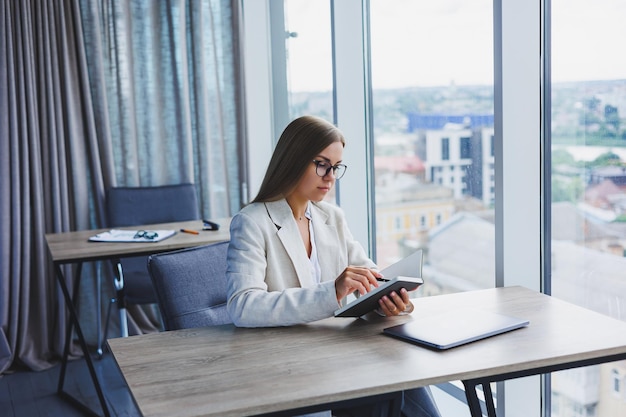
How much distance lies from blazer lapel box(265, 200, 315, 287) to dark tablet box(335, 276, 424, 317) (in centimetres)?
24

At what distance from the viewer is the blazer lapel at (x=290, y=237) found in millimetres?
2090

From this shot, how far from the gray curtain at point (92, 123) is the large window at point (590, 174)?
2464mm

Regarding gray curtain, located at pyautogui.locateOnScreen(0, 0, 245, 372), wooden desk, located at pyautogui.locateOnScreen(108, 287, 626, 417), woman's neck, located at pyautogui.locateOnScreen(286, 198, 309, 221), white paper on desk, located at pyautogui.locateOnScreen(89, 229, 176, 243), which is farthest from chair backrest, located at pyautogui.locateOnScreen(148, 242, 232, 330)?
gray curtain, located at pyautogui.locateOnScreen(0, 0, 245, 372)

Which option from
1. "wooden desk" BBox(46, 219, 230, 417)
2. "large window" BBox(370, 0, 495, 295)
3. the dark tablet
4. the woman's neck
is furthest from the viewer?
"wooden desk" BBox(46, 219, 230, 417)

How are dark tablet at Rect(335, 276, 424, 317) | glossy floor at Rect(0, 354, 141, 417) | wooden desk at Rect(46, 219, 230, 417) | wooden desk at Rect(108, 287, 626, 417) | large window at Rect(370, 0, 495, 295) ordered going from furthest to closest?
glossy floor at Rect(0, 354, 141, 417) → wooden desk at Rect(46, 219, 230, 417) → large window at Rect(370, 0, 495, 295) → dark tablet at Rect(335, 276, 424, 317) → wooden desk at Rect(108, 287, 626, 417)

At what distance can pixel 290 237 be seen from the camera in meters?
2.10

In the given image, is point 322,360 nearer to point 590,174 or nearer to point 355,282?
point 355,282

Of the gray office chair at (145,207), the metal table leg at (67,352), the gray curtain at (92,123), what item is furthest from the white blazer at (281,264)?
the gray curtain at (92,123)

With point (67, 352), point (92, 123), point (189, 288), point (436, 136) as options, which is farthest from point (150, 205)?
point (189, 288)

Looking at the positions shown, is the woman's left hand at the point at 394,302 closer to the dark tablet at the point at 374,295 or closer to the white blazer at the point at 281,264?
the dark tablet at the point at 374,295

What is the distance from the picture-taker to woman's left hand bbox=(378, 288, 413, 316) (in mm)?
1865

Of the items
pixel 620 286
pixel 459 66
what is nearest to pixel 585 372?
pixel 620 286

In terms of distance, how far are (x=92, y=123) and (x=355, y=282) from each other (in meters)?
2.75

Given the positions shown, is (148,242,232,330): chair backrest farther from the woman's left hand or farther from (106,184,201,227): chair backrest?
(106,184,201,227): chair backrest
